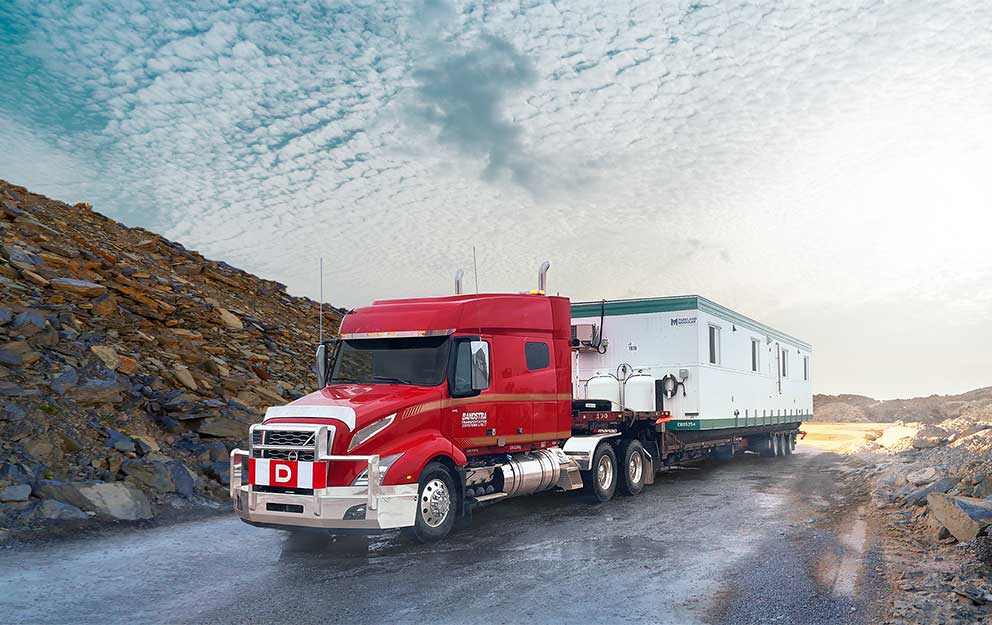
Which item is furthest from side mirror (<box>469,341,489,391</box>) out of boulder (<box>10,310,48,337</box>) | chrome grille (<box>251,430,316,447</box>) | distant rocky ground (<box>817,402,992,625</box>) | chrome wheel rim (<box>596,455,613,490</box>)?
boulder (<box>10,310,48,337</box>)

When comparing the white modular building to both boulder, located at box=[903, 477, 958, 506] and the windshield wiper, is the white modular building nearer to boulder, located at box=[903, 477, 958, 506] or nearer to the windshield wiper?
boulder, located at box=[903, 477, 958, 506]

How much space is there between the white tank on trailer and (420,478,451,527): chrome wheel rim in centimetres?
690

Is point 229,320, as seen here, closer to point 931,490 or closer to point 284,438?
point 284,438

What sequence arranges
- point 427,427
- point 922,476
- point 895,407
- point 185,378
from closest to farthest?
point 427,427
point 922,476
point 185,378
point 895,407

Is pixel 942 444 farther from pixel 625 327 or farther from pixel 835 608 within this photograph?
pixel 835 608

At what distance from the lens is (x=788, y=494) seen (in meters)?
16.1

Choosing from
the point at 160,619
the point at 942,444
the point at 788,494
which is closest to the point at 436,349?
the point at 160,619

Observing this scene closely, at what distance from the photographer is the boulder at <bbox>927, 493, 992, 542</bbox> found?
972cm

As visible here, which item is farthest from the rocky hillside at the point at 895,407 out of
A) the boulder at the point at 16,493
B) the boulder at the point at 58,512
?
the boulder at the point at 16,493

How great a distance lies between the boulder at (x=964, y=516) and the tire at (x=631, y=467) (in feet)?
20.0

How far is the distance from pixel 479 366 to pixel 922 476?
9.99 m

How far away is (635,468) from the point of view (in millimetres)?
16250

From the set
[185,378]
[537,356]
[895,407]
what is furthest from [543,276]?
[895,407]

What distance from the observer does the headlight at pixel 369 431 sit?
10008mm
